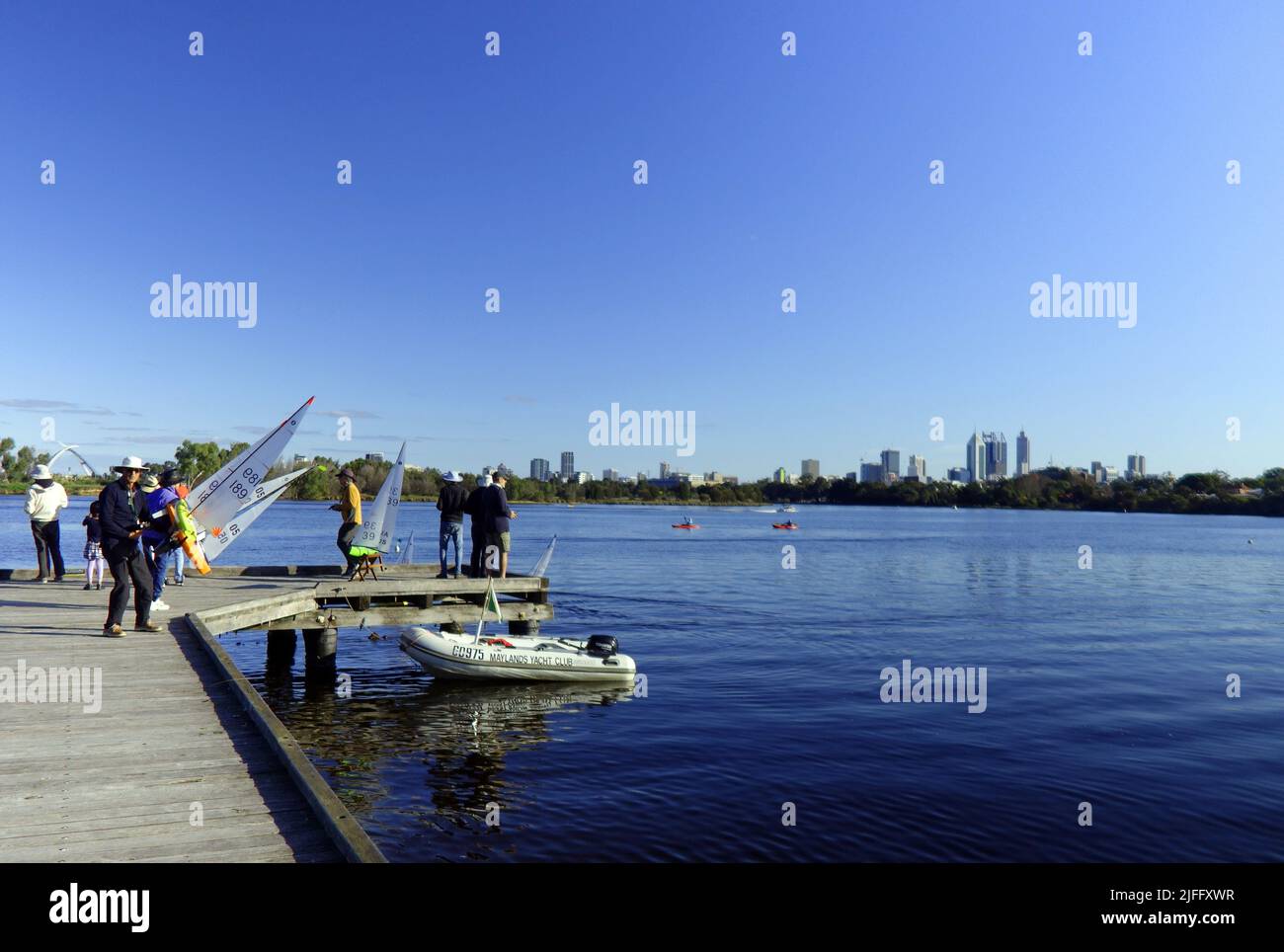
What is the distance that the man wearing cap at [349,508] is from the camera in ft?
55.1

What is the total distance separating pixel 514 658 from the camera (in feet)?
52.1

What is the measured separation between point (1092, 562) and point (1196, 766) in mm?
43747

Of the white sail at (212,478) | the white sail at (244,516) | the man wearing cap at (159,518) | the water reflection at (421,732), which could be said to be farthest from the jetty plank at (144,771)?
the white sail at (212,478)

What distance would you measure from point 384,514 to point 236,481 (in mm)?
3299

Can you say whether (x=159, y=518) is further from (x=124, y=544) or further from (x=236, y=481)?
(x=236, y=481)

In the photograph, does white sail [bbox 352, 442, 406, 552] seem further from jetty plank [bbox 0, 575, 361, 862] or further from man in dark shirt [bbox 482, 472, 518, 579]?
jetty plank [bbox 0, 575, 361, 862]

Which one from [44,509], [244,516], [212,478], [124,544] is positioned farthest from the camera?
[244,516]

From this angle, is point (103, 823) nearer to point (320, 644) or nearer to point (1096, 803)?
point (1096, 803)

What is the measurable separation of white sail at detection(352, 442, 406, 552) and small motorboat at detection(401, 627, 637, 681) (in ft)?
10.6

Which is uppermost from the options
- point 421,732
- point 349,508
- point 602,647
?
point 349,508

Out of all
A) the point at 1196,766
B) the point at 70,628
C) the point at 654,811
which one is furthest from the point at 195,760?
the point at 1196,766

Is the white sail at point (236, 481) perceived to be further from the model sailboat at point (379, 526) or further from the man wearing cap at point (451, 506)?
the man wearing cap at point (451, 506)

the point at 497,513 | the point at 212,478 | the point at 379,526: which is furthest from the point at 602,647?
the point at 212,478

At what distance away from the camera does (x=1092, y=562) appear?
52.1 metres
